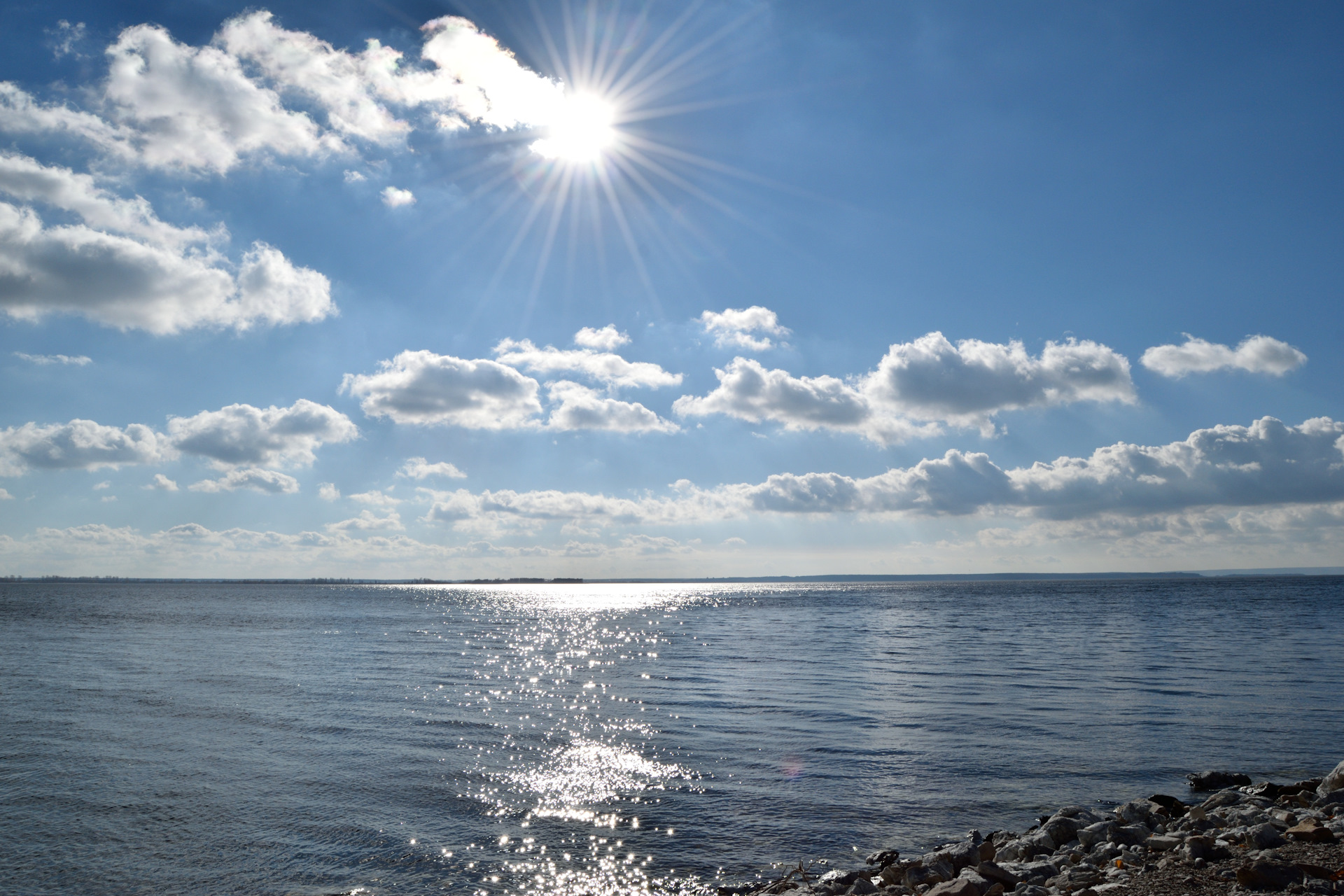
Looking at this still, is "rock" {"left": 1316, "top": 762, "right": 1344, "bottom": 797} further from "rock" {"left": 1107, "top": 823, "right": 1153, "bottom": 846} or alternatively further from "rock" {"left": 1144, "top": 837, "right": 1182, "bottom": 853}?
"rock" {"left": 1144, "top": 837, "right": 1182, "bottom": 853}

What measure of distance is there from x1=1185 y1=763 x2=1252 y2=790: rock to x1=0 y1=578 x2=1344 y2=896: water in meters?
0.62

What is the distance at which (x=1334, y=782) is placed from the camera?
16.8m

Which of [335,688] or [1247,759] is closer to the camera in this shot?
[1247,759]

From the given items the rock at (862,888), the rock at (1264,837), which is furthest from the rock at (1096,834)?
the rock at (862,888)

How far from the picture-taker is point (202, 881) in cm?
1391

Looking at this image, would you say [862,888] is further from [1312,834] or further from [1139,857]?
[1312,834]

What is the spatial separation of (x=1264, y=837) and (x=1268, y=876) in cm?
287

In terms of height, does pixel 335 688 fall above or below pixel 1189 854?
below

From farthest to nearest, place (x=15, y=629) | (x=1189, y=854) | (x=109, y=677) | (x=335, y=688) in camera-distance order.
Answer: (x=15, y=629) → (x=109, y=677) → (x=335, y=688) → (x=1189, y=854)

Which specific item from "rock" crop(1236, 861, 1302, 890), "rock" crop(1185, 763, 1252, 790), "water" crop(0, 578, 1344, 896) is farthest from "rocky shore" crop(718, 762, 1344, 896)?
"rock" crop(1185, 763, 1252, 790)

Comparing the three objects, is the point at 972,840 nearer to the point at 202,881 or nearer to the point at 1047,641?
the point at 202,881

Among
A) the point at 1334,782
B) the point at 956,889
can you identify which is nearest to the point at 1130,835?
the point at 956,889

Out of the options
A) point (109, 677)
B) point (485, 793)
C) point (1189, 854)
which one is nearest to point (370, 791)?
point (485, 793)

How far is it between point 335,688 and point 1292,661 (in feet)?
169
